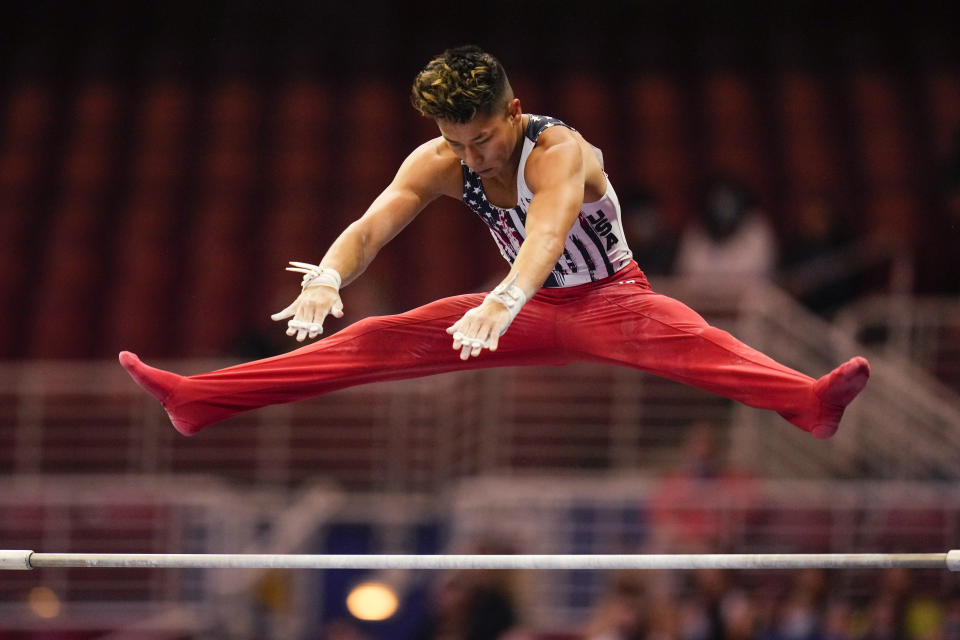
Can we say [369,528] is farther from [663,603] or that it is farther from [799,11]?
[799,11]

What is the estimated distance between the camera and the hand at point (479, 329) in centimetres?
351

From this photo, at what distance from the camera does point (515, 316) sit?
158 inches

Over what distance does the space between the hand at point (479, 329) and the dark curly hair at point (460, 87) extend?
0.66m

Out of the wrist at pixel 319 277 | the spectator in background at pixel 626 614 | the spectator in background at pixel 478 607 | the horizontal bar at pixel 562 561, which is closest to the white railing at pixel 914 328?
the spectator in background at pixel 626 614

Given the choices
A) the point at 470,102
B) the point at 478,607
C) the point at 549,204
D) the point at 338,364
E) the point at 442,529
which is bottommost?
the point at 478,607

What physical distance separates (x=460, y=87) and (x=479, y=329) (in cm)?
80

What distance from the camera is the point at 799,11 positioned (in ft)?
41.8

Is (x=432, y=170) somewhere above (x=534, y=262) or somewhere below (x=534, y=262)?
above

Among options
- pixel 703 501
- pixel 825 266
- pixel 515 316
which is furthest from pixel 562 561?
pixel 825 266

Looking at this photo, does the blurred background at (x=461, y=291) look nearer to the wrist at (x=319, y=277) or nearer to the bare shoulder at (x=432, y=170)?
the bare shoulder at (x=432, y=170)

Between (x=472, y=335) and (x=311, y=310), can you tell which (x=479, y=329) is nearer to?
(x=472, y=335)

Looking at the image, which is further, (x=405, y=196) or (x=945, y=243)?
(x=945, y=243)

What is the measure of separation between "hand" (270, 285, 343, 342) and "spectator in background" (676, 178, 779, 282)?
457cm

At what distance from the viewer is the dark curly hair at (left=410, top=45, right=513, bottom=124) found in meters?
3.81
